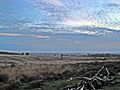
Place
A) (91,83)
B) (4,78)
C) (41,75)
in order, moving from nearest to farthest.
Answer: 1. (91,83)
2. (4,78)
3. (41,75)

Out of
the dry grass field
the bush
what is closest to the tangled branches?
the dry grass field

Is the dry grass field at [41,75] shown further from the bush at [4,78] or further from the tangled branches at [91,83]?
the tangled branches at [91,83]

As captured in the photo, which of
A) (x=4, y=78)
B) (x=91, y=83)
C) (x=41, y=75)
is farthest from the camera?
(x=41, y=75)

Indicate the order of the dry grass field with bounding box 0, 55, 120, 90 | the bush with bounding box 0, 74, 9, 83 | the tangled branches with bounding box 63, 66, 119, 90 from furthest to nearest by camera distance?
the bush with bounding box 0, 74, 9, 83, the dry grass field with bounding box 0, 55, 120, 90, the tangled branches with bounding box 63, 66, 119, 90

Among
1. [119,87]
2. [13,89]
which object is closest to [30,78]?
[13,89]

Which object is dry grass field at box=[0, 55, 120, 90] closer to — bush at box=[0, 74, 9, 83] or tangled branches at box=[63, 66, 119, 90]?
bush at box=[0, 74, 9, 83]

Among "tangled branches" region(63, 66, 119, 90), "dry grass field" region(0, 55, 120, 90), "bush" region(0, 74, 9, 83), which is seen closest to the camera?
"tangled branches" region(63, 66, 119, 90)

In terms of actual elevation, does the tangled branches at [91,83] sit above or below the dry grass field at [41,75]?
above

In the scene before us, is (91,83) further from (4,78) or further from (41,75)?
(41,75)

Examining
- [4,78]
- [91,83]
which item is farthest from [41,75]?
[91,83]

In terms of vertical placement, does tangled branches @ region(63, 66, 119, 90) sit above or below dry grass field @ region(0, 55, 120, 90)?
above

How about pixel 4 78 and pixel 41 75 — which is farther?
pixel 41 75

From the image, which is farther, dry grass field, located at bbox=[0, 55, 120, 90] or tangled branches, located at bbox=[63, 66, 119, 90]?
dry grass field, located at bbox=[0, 55, 120, 90]

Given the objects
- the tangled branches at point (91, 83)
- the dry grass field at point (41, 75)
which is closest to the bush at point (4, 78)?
the dry grass field at point (41, 75)
